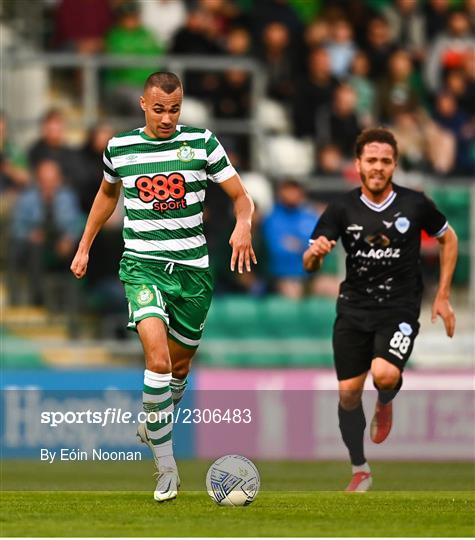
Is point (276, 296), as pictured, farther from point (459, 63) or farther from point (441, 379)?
point (459, 63)

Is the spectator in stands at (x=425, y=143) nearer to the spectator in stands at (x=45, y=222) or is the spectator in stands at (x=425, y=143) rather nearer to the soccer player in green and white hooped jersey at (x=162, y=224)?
the spectator in stands at (x=45, y=222)

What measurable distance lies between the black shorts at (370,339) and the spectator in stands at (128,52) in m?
8.43

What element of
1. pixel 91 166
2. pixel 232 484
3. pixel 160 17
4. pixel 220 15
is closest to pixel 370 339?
pixel 232 484

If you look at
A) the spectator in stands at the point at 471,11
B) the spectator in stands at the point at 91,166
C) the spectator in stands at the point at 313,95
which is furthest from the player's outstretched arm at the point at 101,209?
the spectator in stands at the point at 471,11

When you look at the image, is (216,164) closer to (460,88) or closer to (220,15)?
(220,15)

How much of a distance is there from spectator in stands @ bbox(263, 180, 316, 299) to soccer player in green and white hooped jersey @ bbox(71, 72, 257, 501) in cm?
763

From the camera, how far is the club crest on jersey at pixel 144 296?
9939 mm

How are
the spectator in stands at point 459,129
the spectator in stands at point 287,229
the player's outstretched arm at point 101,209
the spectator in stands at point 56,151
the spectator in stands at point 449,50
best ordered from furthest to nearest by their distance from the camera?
the spectator in stands at point 449,50 < the spectator in stands at point 459,129 < the spectator in stands at point 287,229 < the spectator in stands at point 56,151 < the player's outstretched arm at point 101,209

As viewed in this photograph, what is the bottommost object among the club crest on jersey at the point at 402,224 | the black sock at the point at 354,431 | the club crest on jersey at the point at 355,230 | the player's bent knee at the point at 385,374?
the black sock at the point at 354,431

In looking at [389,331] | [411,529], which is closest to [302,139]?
[389,331]

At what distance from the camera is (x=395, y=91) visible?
2061 centimetres

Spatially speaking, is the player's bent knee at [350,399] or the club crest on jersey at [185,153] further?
the player's bent knee at [350,399]

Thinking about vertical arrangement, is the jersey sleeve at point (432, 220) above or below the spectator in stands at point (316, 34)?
below

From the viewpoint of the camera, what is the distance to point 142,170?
1005 cm
